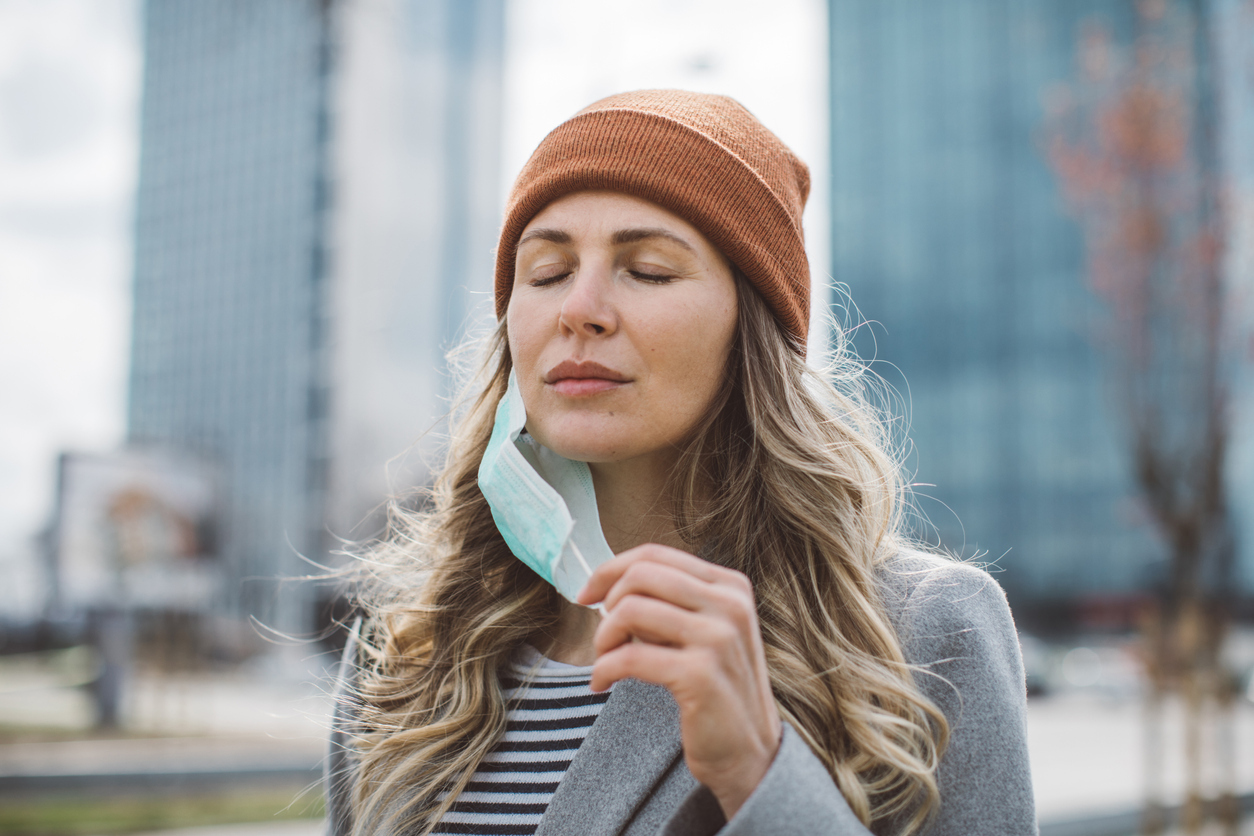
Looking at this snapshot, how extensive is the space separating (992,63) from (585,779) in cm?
5093

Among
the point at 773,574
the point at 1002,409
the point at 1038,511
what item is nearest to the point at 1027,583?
the point at 1038,511

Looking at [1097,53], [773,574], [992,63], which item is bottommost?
[773,574]

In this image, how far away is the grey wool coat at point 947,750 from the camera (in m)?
1.56

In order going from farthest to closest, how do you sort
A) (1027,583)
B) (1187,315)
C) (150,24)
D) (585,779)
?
1. (150,24)
2. (1027,583)
3. (1187,315)
4. (585,779)

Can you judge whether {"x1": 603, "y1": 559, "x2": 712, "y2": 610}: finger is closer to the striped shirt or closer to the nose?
the nose

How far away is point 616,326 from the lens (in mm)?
1722

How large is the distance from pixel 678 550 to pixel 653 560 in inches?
9.3

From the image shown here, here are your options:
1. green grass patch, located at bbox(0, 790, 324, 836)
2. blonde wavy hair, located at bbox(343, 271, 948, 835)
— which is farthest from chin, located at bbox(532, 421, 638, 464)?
green grass patch, located at bbox(0, 790, 324, 836)

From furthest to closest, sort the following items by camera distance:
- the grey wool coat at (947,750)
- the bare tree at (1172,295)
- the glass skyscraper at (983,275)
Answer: the glass skyscraper at (983,275) → the bare tree at (1172,295) → the grey wool coat at (947,750)

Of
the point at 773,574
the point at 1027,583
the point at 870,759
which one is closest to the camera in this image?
the point at 870,759

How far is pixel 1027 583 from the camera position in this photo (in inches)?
1757

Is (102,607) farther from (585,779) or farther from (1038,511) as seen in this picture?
(1038,511)

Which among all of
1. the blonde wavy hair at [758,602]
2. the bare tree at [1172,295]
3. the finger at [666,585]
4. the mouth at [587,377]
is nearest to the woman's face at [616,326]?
the mouth at [587,377]

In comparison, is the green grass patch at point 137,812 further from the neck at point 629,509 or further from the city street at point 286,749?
the neck at point 629,509
